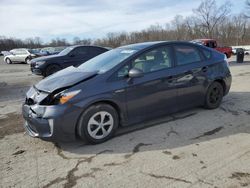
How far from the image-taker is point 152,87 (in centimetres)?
443

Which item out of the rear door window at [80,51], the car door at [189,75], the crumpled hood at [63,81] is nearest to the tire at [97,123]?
the crumpled hood at [63,81]

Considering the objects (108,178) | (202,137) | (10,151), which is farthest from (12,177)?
(202,137)

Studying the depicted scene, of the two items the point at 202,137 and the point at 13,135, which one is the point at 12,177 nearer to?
the point at 13,135

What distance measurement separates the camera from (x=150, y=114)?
4.53 m

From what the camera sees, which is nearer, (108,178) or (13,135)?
(108,178)

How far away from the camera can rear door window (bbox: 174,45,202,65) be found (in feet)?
16.2

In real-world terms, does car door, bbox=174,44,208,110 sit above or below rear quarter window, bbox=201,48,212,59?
below

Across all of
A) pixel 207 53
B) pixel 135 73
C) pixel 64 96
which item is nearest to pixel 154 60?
pixel 135 73

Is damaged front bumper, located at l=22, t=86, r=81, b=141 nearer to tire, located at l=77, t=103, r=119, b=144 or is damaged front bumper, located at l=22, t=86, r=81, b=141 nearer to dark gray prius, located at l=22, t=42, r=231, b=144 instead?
dark gray prius, located at l=22, t=42, r=231, b=144

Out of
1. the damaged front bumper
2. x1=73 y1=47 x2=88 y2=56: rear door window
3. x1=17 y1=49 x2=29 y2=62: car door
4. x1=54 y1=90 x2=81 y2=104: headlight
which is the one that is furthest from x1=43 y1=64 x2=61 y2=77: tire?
x1=17 y1=49 x2=29 y2=62: car door

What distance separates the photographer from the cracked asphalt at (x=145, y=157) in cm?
302

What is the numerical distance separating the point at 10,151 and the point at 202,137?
3.10 m

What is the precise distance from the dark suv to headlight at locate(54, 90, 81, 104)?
778 cm

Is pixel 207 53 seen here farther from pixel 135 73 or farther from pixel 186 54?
pixel 135 73
